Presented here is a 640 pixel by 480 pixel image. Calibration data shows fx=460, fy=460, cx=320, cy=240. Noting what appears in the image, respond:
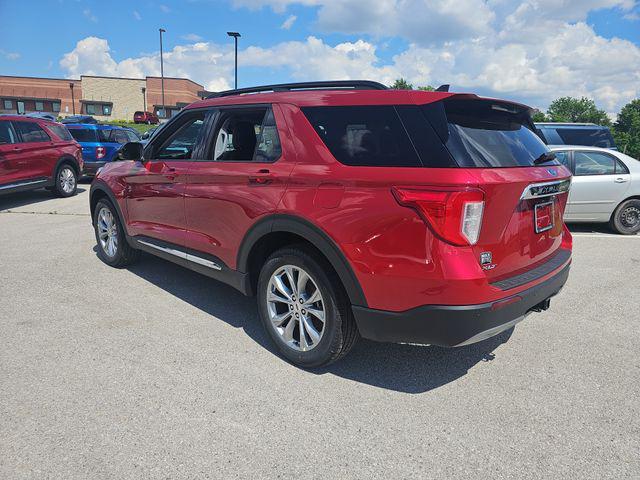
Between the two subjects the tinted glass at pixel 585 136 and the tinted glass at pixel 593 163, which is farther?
the tinted glass at pixel 585 136

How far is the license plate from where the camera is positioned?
280 cm

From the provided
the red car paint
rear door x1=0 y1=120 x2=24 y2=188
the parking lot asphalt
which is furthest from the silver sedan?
rear door x1=0 y1=120 x2=24 y2=188

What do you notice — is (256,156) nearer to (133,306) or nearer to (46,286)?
(133,306)

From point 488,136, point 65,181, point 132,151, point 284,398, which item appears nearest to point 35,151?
point 65,181

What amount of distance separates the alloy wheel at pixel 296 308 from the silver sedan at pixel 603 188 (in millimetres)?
6150

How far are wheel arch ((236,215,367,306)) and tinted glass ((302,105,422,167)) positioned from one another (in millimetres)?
498

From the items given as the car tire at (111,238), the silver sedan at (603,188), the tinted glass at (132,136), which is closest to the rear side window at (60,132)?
the tinted glass at (132,136)

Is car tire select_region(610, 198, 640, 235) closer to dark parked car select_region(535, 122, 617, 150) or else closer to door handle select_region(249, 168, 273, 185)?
dark parked car select_region(535, 122, 617, 150)

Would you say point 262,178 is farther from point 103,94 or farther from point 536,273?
point 103,94

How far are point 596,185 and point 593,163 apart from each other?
0.40m

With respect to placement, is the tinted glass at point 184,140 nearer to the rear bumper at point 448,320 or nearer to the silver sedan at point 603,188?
the rear bumper at point 448,320

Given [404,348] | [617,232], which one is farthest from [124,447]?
[617,232]

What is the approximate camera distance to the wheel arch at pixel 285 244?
2.75 meters

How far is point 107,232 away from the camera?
221 inches
